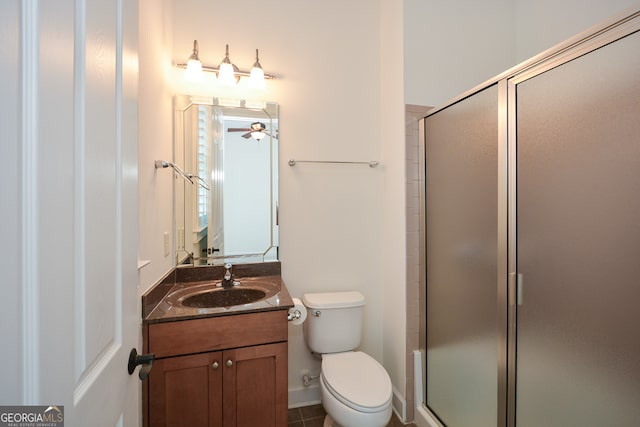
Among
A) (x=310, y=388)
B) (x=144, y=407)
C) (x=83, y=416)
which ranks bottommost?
(x=310, y=388)

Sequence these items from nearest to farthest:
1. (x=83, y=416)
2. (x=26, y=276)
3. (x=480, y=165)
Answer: (x=26, y=276) < (x=83, y=416) < (x=480, y=165)

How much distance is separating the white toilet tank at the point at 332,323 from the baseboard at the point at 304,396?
13.8 inches

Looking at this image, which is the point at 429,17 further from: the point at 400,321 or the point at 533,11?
the point at 400,321

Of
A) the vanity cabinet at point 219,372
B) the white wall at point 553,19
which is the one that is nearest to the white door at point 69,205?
the vanity cabinet at point 219,372

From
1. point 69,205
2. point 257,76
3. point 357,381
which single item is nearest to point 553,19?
point 257,76

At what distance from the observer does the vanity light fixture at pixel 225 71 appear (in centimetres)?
161

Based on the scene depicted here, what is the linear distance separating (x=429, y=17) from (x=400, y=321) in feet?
6.44

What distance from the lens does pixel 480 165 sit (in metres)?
1.32

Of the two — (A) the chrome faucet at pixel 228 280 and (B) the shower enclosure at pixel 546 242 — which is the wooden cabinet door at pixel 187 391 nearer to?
(A) the chrome faucet at pixel 228 280

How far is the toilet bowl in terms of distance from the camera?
4.18 ft

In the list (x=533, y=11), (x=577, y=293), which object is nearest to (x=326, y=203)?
(x=577, y=293)

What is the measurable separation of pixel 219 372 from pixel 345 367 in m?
0.69

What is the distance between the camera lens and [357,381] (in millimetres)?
1439

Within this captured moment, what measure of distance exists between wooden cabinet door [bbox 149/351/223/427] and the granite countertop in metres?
0.19
